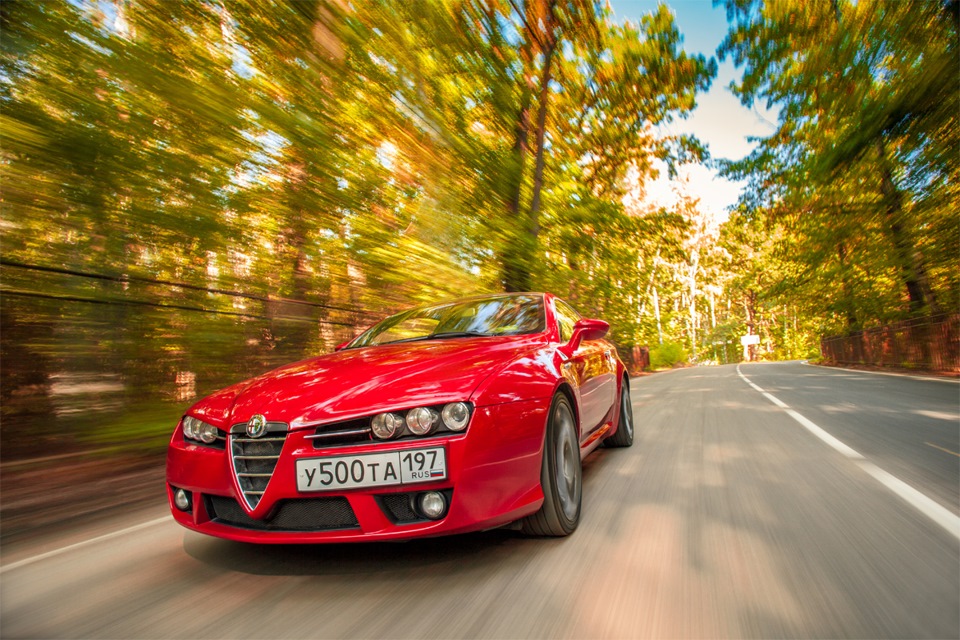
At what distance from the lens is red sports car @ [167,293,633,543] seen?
2.15 metres

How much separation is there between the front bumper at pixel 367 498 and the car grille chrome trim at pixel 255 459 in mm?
28

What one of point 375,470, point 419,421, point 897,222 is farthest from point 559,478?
point 897,222

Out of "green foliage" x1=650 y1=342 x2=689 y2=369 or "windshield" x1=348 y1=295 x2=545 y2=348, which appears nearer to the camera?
"windshield" x1=348 y1=295 x2=545 y2=348

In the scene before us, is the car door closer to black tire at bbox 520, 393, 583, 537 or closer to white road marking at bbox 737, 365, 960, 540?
black tire at bbox 520, 393, 583, 537

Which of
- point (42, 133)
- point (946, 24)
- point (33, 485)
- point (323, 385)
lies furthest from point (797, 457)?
point (946, 24)

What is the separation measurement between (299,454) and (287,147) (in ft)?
16.7

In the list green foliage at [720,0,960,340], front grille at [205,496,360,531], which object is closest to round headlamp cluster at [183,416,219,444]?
front grille at [205,496,360,531]

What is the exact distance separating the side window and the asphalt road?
1029 millimetres

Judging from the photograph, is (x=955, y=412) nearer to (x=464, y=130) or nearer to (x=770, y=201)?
(x=464, y=130)

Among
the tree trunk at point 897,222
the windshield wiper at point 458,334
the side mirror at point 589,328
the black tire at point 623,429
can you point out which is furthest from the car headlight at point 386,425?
the tree trunk at point 897,222

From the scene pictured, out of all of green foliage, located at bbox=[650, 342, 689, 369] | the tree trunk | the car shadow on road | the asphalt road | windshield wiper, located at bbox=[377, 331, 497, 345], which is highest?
the tree trunk

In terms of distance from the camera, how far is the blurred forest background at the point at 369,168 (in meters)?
4.54

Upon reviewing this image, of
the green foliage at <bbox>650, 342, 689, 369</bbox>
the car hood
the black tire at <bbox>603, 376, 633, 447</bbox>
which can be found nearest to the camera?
the car hood

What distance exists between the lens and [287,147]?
21.1 ft
